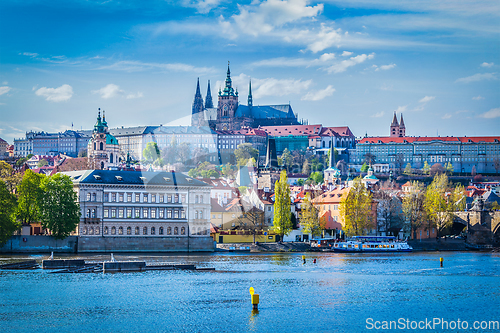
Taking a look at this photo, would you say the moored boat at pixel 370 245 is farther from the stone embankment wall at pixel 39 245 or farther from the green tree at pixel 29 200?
the green tree at pixel 29 200

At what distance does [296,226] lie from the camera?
7794 cm

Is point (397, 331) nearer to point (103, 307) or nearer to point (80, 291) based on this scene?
point (103, 307)

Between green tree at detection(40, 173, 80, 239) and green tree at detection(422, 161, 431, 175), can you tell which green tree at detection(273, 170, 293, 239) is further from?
green tree at detection(422, 161, 431, 175)

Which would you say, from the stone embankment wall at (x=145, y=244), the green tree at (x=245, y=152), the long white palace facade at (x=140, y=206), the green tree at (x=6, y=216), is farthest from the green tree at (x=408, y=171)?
the green tree at (x=6, y=216)

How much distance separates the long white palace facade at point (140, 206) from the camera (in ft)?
206

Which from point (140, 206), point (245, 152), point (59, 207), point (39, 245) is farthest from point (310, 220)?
point (245, 152)

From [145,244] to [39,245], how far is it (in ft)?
29.5

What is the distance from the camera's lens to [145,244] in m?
63.7

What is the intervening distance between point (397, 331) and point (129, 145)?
137 meters

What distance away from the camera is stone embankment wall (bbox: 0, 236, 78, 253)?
5841 cm

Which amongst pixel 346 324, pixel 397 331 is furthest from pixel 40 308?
pixel 397 331

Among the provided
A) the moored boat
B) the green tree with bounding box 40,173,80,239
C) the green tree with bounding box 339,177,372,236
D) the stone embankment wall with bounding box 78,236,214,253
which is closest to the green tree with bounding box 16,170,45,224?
the green tree with bounding box 40,173,80,239

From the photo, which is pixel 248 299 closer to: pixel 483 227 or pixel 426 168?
pixel 483 227

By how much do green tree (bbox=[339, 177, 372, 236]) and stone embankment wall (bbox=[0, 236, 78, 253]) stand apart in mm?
27750
